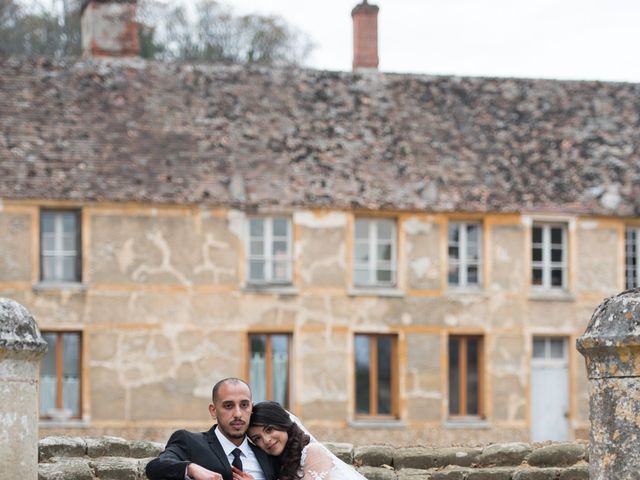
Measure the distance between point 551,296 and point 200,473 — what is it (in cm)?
2107

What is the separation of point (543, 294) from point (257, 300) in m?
5.50

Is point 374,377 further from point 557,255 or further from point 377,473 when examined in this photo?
point 377,473

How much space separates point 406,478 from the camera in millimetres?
13000

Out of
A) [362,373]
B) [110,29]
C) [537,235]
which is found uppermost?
[110,29]

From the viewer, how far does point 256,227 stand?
2869cm

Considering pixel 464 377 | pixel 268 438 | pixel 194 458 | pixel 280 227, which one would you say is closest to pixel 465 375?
pixel 464 377

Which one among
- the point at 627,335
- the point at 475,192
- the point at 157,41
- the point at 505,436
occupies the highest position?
the point at 157,41

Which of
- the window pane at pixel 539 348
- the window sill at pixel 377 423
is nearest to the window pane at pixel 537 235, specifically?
the window pane at pixel 539 348

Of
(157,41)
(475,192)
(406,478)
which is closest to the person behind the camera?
(406,478)

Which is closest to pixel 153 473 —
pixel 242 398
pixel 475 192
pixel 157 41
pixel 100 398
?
pixel 242 398

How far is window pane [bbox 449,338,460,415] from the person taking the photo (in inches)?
1147

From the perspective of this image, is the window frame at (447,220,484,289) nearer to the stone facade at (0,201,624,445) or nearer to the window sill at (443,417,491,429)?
the stone facade at (0,201,624,445)

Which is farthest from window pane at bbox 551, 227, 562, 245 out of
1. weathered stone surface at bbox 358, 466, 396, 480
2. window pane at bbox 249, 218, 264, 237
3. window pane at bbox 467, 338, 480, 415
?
weathered stone surface at bbox 358, 466, 396, 480

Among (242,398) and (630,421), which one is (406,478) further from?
(630,421)
